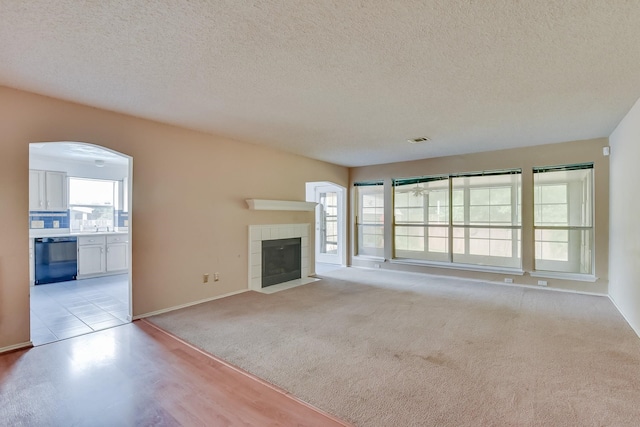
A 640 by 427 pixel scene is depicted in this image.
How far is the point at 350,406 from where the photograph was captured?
6.74ft

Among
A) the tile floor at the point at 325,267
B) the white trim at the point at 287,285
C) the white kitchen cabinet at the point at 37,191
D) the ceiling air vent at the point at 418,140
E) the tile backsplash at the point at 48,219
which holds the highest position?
the ceiling air vent at the point at 418,140

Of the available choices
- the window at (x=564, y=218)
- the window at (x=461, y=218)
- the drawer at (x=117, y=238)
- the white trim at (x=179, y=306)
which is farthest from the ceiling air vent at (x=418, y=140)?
the drawer at (x=117, y=238)

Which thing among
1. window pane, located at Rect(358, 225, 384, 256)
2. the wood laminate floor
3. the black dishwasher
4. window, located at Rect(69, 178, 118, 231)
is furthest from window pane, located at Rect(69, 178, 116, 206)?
window pane, located at Rect(358, 225, 384, 256)

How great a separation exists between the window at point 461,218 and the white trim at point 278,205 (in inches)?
86.0

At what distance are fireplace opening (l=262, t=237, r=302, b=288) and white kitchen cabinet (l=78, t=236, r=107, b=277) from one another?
3.47 m

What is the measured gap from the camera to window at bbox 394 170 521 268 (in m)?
5.66

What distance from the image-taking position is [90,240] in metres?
6.12

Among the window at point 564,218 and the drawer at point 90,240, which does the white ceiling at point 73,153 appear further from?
the window at point 564,218

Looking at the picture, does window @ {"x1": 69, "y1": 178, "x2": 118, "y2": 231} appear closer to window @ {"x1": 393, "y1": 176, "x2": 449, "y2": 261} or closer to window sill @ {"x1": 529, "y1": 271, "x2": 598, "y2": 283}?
window @ {"x1": 393, "y1": 176, "x2": 449, "y2": 261}

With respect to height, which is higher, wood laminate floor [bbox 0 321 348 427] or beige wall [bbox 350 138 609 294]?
beige wall [bbox 350 138 609 294]

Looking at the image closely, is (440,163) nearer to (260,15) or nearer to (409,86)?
(409,86)

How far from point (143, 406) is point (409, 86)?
10.5ft

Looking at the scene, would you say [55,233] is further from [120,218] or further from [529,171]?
Answer: [529,171]

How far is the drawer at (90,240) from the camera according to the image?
600cm
